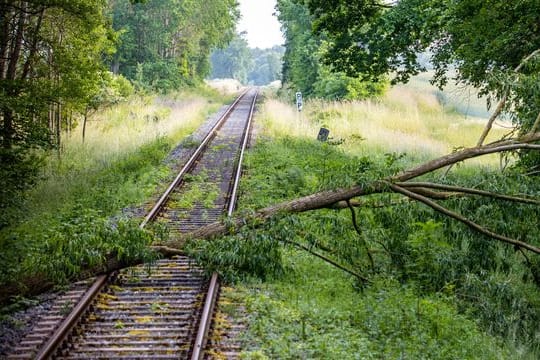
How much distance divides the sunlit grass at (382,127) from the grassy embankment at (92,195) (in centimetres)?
469

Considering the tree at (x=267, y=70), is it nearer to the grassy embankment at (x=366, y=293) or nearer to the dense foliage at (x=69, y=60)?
the dense foliage at (x=69, y=60)

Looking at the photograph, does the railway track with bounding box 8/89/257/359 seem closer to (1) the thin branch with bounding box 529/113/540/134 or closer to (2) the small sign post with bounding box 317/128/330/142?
(1) the thin branch with bounding box 529/113/540/134

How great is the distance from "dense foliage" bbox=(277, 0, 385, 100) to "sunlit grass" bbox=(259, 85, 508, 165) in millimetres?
1057

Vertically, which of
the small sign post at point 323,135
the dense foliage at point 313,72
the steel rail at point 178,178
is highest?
the dense foliage at point 313,72

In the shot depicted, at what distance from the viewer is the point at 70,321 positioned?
6.09 meters

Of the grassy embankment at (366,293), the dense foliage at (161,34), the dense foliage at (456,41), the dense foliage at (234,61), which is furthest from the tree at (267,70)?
the grassy embankment at (366,293)

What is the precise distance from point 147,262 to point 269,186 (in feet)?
18.3

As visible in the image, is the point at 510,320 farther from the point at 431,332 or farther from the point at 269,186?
the point at 269,186

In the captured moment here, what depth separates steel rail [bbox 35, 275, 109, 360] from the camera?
546 centimetres

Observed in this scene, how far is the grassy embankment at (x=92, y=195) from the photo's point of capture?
23.5 feet

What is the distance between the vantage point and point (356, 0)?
48.1 ft

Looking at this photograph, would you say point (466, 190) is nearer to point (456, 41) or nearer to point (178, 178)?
point (456, 41)

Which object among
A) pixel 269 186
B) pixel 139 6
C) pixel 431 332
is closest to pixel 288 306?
pixel 431 332

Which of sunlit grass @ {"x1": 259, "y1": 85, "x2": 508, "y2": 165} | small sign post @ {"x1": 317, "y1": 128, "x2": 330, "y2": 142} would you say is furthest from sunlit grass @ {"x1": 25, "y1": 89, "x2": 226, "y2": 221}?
small sign post @ {"x1": 317, "y1": 128, "x2": 330, "y2": 142}
